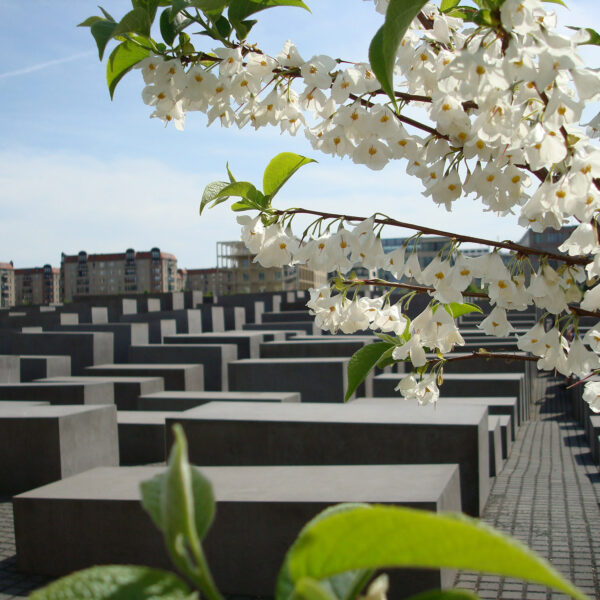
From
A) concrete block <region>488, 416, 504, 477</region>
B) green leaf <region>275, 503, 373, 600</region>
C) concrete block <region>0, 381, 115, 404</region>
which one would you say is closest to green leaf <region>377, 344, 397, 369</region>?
green leaf <region>275, 503, 373, 600</region>

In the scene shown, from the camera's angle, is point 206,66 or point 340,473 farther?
point 340,473

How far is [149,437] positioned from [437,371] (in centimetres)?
812

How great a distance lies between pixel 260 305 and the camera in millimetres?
32281

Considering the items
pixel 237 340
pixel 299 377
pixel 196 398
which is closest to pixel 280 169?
pixel 196 398

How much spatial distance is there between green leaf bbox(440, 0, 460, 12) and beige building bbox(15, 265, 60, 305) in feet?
642

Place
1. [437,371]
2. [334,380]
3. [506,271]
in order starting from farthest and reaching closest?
[334,380], [437,371], [506,271]

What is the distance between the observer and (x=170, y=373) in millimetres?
14023

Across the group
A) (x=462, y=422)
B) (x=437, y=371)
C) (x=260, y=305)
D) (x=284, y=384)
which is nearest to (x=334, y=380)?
(x=284, y=384)

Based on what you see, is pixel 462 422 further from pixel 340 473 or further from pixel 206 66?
pixel 206 66

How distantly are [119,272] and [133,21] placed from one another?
196062mm

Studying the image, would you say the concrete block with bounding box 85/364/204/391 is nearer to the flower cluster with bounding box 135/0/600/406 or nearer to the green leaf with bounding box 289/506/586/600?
the flower cluster with bounding box 135/0/600/406

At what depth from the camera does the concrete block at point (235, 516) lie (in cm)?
490

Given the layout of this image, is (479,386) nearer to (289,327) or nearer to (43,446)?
(43,446)

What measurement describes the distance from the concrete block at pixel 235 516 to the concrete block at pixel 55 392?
5856 mm
